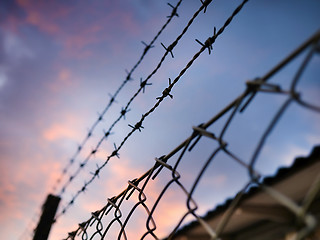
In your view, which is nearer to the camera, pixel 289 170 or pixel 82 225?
pixel 289 170

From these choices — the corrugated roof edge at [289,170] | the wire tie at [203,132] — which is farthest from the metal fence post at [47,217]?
the wire tie at [203,132]

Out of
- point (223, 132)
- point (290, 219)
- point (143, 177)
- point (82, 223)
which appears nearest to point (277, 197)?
point (223, 132)

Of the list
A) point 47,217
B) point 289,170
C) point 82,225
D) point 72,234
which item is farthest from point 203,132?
point 47,217

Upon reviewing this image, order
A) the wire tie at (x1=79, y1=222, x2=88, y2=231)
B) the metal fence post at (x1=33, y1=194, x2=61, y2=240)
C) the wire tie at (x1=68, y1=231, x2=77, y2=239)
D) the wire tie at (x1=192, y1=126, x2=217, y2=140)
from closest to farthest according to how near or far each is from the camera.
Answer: the wire tie at (x1=192, y1=126, x2=217, y2=140), the wire tie at (x1=79, y1=222, x2=88, y2=231), the wire tie at (x1=68, y1=231, x2=77, y2=239), the metal fence post at (x1=33, y1=194, x2=61, y2=240)

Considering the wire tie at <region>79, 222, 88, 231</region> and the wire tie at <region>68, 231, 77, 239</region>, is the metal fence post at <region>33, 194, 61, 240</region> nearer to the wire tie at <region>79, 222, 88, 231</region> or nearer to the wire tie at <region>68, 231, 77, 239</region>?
the wire tie at <region>68, 231, 77, 239</region>

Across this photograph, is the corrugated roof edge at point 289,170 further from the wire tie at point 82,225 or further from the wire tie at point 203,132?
the wire tie at point 82,225

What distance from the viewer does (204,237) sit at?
1.56 metres

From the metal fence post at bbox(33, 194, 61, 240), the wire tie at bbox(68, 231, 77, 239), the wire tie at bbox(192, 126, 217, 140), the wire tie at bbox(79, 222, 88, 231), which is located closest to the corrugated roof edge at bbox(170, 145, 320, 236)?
the wire tie at bbox(192, 126, 217, 140)

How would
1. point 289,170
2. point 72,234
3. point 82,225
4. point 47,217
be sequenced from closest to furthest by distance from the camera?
point 289,170
point 82,225
point 72,234
point 47,217

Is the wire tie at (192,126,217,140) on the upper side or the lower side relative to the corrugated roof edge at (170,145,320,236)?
upper

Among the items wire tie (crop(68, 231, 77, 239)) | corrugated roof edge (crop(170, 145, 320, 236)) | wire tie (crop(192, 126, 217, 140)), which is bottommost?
corrugated roof edge (crop(170, 145, 320, 236))

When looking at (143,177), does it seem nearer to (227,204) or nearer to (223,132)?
(227,204)

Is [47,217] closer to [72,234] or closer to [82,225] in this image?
[72,234]

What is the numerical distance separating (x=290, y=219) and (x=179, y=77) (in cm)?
98
